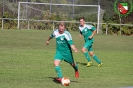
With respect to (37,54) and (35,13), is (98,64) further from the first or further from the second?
(35,13)

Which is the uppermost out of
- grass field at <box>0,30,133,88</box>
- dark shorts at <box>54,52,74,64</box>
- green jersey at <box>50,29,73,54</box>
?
green jersey at <box>50,29,73,54</box>

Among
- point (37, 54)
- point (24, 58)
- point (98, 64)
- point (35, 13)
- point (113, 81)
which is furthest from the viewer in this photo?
point (35, 13)

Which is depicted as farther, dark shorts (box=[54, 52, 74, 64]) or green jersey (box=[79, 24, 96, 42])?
green jersey (box=[79, 24, 96, 42])

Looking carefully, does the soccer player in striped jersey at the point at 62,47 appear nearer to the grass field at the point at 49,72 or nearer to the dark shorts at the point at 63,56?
the dark shorts at the point at 63,56

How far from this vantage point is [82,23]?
16828 mm

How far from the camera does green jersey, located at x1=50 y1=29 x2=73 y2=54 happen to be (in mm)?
12339

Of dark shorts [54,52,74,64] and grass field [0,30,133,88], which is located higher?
dark shorts [54,52,74,64]

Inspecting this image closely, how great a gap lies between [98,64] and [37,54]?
4.23 meters

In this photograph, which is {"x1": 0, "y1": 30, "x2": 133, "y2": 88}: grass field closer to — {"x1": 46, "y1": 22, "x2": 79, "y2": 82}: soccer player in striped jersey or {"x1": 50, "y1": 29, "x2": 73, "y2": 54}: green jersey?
{"x1": 46, "y1": 22, "x2": 79, "y2": 82}: soccer player in striped jersey

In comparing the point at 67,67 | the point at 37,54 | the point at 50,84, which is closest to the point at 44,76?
the point at 50,84

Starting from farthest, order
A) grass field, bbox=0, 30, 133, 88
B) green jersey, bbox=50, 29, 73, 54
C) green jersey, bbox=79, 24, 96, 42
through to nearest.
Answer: green jersey, bbox=79, 24, 96, 42
green jersey, bbox=50, 29, 73, 54
grass field, bbox=0, 30, 133, 88

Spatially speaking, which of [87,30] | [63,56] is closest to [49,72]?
[63,56]

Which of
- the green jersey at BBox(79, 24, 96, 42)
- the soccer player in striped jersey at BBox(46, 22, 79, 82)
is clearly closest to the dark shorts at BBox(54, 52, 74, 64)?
the soccer player in striped jersey at BBox(46, 22, 79, 82)

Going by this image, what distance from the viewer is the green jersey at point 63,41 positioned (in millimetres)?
12339
